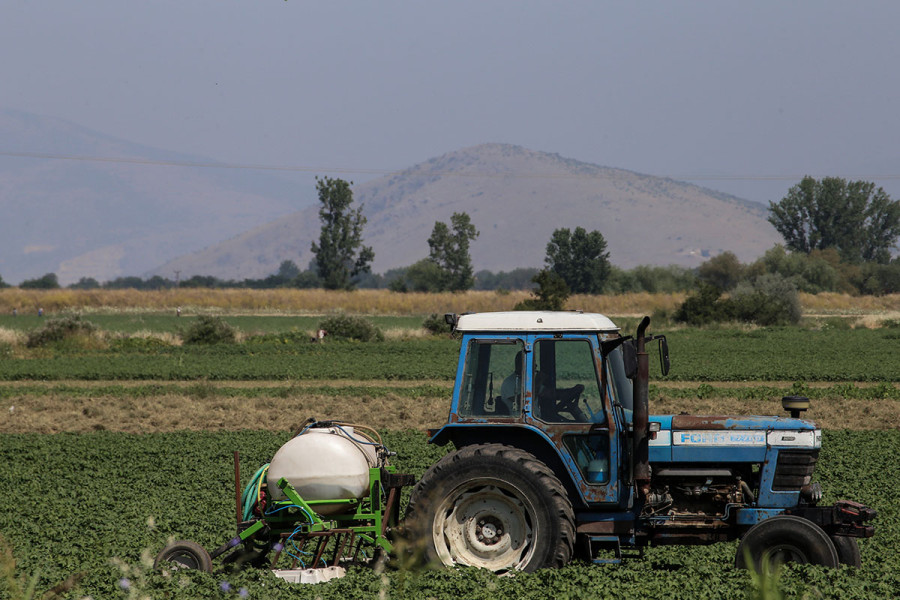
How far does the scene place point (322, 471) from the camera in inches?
318

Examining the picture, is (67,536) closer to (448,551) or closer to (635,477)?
(448,551)

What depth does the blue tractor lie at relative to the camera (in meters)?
7.53

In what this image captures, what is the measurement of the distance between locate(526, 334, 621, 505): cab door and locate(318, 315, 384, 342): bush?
3351cm

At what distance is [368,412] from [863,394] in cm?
1233

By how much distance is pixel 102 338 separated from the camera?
3928 cm

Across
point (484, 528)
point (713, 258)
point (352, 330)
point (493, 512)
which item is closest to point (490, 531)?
point (484, 528)

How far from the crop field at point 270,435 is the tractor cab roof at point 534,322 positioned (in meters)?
2.07

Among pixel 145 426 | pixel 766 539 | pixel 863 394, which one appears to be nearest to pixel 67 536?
pixel 766 539

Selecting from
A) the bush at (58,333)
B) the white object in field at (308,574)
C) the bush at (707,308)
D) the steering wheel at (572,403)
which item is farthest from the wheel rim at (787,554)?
the bush at (707,308)

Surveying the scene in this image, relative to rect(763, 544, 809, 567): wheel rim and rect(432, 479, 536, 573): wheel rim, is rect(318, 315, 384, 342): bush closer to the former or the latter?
rect(432, 479, 536, 573): wheel rim

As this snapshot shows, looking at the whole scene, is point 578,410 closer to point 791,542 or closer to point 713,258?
point 791,542

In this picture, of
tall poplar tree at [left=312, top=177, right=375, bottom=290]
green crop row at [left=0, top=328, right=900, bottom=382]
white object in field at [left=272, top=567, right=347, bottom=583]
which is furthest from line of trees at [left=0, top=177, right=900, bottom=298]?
white object in field at [left=272, top=567, right=347, bottom=583]

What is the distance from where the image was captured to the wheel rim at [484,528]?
7645mm

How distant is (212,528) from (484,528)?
12.6 feet
